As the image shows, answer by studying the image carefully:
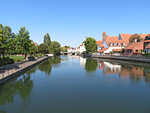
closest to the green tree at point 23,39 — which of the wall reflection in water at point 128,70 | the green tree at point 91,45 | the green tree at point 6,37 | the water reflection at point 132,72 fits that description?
the green tree at point 6,37

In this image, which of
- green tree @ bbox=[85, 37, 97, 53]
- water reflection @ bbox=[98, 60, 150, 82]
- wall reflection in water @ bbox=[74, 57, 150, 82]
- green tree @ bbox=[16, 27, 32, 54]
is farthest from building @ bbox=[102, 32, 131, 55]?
green tree @ bbox=[16, 27, 32, 54]

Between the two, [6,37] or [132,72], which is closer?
[6,37]

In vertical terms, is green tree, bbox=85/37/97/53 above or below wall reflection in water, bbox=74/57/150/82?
above

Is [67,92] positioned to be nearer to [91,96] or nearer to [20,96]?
[91,96]

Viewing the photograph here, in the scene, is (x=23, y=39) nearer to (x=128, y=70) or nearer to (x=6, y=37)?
(x=6, y=37)

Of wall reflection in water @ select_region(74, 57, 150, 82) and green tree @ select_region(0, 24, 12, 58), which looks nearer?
wall reflection in water @ select_region(74, 57, 150, 82)

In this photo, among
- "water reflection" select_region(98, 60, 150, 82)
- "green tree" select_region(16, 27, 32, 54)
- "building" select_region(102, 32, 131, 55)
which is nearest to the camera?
"water reflection" select_region(98, 60, 150, 82)

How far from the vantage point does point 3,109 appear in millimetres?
11320

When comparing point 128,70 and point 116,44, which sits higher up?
point 116,44

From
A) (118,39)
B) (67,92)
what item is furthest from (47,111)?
(118,39)

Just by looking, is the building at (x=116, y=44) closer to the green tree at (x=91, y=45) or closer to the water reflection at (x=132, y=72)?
the green tree at (x=91, y=45)

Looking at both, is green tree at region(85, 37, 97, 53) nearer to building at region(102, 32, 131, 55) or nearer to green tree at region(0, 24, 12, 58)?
building at region(102, 32, 131, 55)

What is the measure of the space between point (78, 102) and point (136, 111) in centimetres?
499

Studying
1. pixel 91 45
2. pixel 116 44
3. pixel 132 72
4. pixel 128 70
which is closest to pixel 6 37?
pixel 132 72
